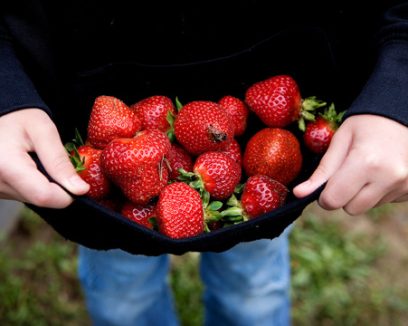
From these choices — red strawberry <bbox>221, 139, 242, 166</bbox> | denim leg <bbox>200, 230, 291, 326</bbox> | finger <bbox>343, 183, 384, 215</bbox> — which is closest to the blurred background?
denim leg <bbox>200, 230, 291, 326</bbox>

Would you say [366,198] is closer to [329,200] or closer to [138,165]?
[329,200]

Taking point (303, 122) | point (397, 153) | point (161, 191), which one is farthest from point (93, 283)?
point (397, 153)

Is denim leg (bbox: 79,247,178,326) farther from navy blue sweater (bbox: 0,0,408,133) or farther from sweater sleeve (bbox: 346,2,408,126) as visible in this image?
sweater sleeve (bbox: 346,2,408,126)

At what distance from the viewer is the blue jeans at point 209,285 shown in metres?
1.03

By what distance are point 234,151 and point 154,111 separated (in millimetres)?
136

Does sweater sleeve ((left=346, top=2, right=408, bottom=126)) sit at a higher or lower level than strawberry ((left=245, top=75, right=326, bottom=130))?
higher

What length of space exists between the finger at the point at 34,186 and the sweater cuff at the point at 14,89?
8 centimetres

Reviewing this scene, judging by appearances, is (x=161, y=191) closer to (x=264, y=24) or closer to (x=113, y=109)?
(x=113, y=109)

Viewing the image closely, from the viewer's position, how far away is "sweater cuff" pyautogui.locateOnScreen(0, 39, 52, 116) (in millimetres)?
693

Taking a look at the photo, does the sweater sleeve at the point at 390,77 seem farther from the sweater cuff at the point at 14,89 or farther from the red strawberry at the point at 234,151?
the sweater cuff at the point at 14,89

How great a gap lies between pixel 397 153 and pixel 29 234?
3.91 ft

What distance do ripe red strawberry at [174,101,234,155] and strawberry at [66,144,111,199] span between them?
0.12 metres

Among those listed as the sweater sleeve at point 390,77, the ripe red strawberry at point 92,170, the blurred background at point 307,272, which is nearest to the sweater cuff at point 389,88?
the sweater sleeve at point 390,77

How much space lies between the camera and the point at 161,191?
0.75m
